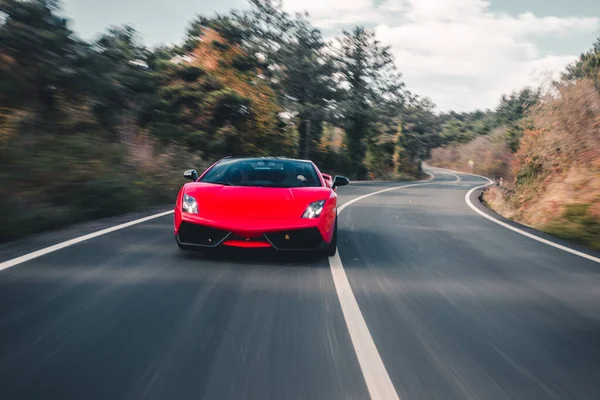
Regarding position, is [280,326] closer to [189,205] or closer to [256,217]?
[256,217]

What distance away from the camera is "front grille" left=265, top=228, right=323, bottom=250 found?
236 inches

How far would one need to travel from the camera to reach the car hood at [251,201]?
608 cm

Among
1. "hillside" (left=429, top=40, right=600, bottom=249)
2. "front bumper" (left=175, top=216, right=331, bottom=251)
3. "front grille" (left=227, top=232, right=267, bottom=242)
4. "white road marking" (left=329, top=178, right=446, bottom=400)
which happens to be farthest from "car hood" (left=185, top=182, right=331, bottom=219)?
"hillside" (left=429, top=40, right=600, bottom=249)

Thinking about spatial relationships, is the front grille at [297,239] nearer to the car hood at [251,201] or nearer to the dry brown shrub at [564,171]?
the car hood at [251,201]

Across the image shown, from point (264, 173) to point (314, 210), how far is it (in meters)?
1.39

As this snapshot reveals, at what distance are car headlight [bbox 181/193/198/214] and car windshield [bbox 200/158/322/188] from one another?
671mm

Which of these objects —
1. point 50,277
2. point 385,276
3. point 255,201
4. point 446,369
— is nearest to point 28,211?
point 50,277

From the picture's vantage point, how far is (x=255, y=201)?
244 inches

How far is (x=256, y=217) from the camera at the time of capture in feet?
19.8

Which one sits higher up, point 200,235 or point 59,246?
point 200,235

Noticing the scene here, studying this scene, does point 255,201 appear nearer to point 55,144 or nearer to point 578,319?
point 578,319

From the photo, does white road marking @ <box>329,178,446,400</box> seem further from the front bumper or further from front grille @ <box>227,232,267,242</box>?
front grille @ <box>227,232,267,242</box>

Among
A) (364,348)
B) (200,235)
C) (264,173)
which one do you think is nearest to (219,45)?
(264,173)

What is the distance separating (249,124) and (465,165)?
7891 cm
